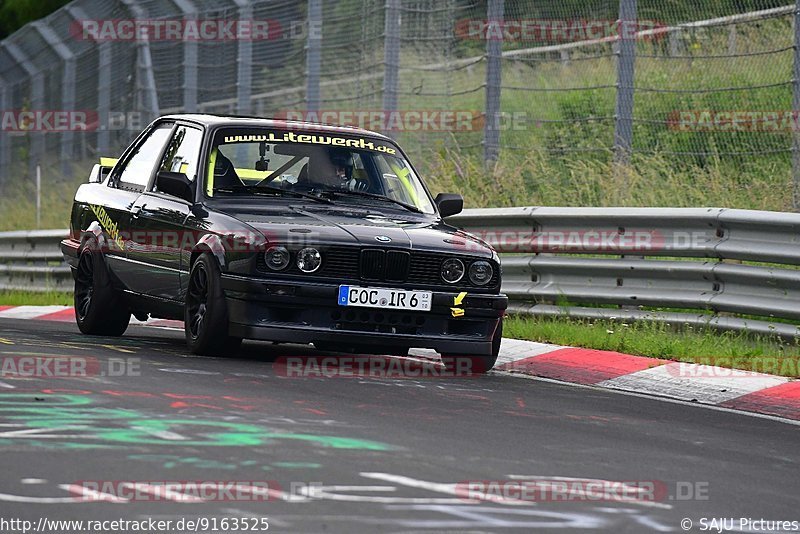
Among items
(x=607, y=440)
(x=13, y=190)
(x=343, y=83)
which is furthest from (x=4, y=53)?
(x=607, y=440)

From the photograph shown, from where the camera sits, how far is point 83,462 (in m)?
6.11

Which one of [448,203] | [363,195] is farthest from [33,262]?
[448,203]

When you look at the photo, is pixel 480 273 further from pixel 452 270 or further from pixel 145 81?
pixel 145 81

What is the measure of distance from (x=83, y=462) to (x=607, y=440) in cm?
A: 242

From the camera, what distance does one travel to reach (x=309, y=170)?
11.0 metres

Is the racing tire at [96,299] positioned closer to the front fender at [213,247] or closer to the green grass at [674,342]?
the front fender at [213,247]

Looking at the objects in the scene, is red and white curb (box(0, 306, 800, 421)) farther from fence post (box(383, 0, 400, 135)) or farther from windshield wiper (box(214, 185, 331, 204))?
fence post (box(383, 0, 400, 135))

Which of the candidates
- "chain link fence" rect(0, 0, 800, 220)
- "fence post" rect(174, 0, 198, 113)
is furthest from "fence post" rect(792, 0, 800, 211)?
"fence post" rect(174, 0, 198, 113)

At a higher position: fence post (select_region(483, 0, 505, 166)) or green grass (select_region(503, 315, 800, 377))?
fence post (select_region(483, 0, 505, 166))

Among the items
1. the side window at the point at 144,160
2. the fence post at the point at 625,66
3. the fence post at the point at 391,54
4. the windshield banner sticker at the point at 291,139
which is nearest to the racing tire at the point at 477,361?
the windshield banner sticker at the point at 291,139

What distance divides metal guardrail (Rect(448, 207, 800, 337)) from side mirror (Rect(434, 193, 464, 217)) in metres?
1.60

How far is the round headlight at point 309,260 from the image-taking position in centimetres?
972

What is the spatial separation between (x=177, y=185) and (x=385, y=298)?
1693mm

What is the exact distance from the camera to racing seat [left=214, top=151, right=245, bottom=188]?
10.8 m
